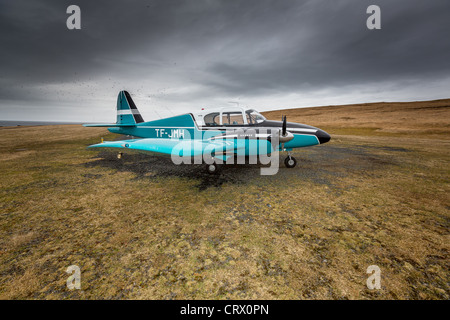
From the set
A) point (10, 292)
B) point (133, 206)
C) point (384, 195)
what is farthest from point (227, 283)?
point (384, 195)

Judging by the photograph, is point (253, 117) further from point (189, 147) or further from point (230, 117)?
point (189, 147)

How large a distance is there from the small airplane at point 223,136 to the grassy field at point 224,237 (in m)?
1.31

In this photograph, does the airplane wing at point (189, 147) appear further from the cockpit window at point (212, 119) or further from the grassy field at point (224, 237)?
the grassy field at point (224, 237)

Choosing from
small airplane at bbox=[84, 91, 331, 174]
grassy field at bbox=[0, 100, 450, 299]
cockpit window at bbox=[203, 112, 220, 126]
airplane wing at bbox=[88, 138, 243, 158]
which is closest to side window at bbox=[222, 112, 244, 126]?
small airplane at bbox=[84, 91, 331, 174]

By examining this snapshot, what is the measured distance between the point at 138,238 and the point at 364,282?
403 centimetres

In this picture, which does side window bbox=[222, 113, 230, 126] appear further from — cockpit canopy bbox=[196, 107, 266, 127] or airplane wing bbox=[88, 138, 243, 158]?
airplane wing bbox=[88, 138, 243, 158]

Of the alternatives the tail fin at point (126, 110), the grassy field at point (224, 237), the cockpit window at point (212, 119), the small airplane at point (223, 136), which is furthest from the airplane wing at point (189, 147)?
the tail fin at point (126, 110)

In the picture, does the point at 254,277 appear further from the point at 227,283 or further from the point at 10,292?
the point at 10,292

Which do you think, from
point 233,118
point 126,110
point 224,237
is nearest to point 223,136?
point 233,118

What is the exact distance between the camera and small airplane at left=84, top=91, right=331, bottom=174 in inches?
284

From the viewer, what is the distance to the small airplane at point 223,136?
284 inches

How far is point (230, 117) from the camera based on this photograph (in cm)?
816

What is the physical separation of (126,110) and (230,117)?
27.1 feet
